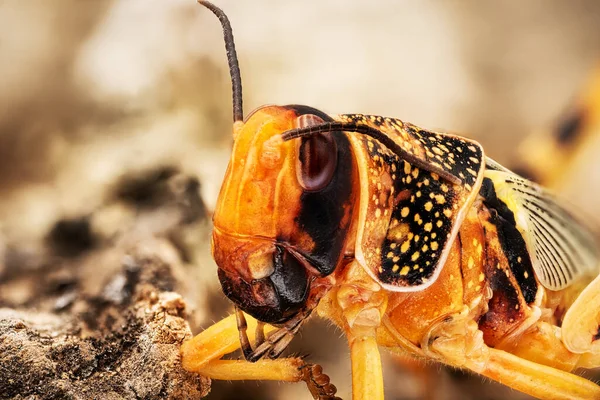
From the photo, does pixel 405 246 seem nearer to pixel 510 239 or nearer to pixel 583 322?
pixel 510 239

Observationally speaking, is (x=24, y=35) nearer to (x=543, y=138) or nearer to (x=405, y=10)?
(x=405, y=10)

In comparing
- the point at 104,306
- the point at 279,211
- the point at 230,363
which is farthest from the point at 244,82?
the point at 279,211

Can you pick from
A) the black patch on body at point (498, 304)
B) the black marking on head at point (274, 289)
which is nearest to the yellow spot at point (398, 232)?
the black marking on head at point (274, 289)

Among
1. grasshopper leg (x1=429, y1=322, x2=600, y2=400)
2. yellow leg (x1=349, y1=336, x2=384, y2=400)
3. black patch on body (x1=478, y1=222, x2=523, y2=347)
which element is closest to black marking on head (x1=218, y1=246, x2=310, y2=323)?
yellow leg (x1=349, y1=336, x2=384, y2=400)

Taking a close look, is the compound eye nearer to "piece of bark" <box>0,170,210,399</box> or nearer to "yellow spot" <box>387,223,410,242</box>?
"yellow spot" <box>387,223,410,242</box>

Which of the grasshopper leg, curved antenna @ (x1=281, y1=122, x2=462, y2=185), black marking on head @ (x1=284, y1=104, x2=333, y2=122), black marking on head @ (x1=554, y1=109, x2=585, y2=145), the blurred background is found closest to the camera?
curved antenna @ (x1=281, y1=122, x2=462, y2=185)

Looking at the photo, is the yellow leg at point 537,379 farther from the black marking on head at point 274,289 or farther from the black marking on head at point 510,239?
the black marking on head at point 274,289
